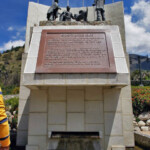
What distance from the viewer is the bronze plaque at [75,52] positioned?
397 centimetres

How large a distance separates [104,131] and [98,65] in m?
2.06

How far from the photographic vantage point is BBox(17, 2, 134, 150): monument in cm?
389

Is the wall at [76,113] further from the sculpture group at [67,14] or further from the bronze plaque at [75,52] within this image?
the sculpture group at [67,14]

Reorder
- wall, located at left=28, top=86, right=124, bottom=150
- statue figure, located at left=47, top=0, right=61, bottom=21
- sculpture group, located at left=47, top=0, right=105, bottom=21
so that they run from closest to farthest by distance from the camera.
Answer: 1. wall, located at left=28, top=86, right=124, bottom=150
2. sculpture group, located at left=47, top=0, right=105, bottom=21
3. statue figure, located at left=47, top=0, right=61, bottom=21

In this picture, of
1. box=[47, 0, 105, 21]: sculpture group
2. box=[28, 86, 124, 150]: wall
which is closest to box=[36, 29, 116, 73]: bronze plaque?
A: box=[28, 86, 124, 150]: wall

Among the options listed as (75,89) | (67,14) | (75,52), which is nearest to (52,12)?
(67,14)

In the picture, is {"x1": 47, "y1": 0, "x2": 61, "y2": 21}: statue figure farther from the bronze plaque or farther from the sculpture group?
the bronze plaque

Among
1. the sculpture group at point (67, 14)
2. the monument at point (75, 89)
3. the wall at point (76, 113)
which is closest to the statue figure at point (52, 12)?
the sculpture group at point (67, 14)

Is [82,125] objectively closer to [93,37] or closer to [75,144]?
[75,144]

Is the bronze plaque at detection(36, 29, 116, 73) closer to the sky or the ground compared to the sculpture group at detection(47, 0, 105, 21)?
closer to the ground

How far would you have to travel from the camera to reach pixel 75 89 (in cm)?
461

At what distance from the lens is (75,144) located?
12.7 ft

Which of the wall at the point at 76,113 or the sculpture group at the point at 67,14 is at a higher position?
the sculpture group at the point at 67,14

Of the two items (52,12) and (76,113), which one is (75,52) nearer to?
(76,113)
